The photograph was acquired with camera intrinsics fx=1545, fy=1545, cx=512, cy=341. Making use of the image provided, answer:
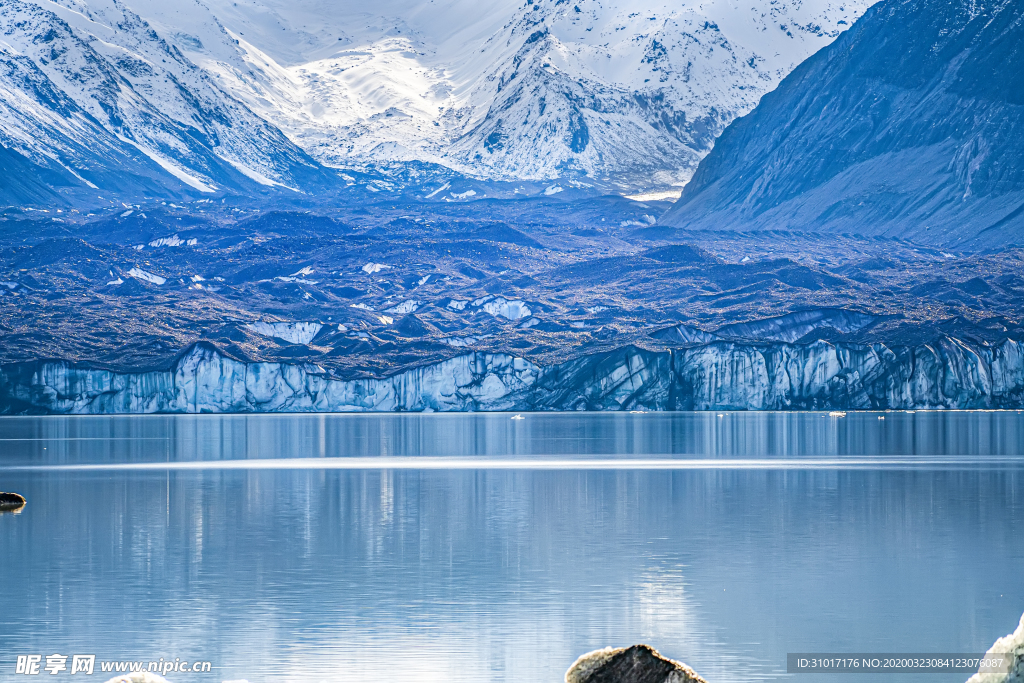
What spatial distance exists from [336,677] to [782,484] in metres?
41.1

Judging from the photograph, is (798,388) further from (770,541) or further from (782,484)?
(770,541)

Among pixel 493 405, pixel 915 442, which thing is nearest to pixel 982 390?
pixel 493 405

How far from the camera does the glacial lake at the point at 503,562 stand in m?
29.9

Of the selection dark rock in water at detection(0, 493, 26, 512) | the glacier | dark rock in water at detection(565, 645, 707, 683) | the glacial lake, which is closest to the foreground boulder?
dark rock in water at detection(565, 645, 707, 683)

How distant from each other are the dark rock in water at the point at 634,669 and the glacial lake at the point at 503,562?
6.51 meters

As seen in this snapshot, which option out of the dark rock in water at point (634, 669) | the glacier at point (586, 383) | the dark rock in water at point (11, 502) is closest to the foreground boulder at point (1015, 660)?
the dark rock in water at point (634, 669)

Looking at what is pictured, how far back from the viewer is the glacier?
6806 inches

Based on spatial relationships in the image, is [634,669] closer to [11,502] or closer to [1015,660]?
[1015,660]

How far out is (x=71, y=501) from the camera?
59625 millimetres

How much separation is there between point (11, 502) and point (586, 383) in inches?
5126

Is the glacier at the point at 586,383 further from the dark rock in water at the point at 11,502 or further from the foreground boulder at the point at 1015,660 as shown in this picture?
the foreground boulder at the point at 1015,660

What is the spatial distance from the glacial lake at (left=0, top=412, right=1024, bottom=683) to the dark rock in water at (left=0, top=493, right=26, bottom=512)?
1581 mm

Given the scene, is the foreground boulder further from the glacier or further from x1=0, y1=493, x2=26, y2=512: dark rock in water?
the glacier

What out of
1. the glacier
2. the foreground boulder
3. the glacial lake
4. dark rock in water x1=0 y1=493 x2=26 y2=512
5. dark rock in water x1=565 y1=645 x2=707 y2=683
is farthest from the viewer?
the glacier
